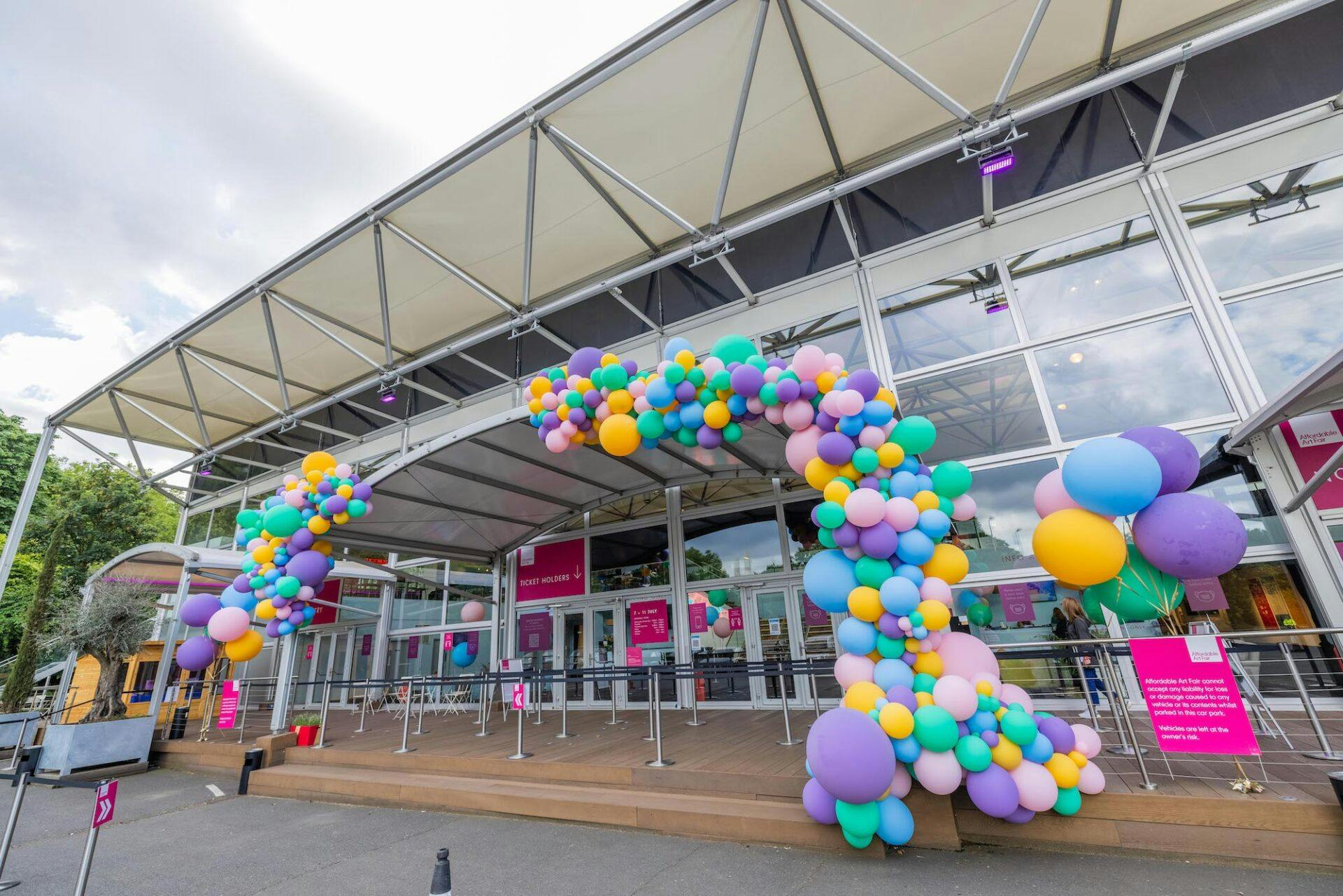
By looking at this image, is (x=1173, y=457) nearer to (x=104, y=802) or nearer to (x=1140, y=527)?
(x=1140, y=527)

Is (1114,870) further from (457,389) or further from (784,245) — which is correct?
(457,389)

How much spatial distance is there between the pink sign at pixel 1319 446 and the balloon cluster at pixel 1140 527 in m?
2.65

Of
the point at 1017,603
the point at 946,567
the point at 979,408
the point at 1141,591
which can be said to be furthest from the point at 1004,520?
the point at 946,567

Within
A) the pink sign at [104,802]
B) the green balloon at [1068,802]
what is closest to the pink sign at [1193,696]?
the green balloon at [1068,802]

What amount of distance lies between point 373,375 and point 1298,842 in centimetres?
1581

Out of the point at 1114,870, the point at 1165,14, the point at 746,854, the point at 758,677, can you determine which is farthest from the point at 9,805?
the point at 1165,14

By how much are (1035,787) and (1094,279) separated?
21.0ft

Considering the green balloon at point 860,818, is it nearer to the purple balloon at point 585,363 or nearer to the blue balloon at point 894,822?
the blue balloon at point 894,822

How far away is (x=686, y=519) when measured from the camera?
Answer: 10945mm

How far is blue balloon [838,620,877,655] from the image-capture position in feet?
14.3

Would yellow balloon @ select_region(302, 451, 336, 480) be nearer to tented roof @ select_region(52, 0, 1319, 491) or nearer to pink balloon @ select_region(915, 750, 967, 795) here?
tented roof @ select_region(52, 0, 1319, 491)

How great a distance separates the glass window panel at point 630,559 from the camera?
36.4 feet

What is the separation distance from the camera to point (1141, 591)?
4.41 metres

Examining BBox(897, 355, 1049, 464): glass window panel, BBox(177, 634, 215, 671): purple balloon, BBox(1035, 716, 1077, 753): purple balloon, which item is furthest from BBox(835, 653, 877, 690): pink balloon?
BBox(177, 634, 215, 671): purple balloon
